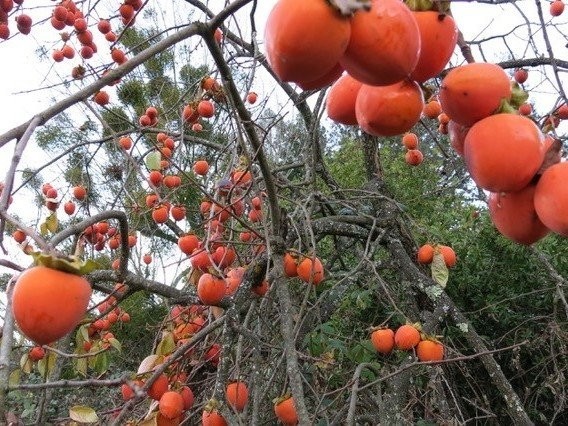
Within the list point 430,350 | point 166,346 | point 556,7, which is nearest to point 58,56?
point 166,346

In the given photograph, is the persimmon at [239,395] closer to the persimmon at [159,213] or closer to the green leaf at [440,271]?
the green leaf at [440,271]

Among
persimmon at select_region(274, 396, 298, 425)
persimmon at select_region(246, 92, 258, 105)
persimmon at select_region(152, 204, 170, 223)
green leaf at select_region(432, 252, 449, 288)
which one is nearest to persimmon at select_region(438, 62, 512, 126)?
persimmon at select_region(274, 396, 298, 425)

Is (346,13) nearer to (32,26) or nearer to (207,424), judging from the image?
(207,424)

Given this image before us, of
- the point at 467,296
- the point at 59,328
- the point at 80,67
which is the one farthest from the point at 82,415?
the point at 467,296

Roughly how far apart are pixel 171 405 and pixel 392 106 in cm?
129

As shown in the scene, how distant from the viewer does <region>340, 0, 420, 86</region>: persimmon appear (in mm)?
509

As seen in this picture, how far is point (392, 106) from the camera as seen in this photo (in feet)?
2.03

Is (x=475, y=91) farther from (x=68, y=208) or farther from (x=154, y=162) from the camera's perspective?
(x=68, y=208)

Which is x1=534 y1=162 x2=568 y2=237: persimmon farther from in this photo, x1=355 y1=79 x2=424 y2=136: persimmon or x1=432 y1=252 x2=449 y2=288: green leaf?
x1=432 y1=252 x2=449 y2=288: green leaf

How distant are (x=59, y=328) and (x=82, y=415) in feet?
2.96

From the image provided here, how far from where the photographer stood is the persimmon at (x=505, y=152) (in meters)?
0.60

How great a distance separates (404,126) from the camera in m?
0.64

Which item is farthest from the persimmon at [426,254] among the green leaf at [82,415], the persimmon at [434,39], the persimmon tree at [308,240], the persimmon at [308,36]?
the persimmon at [308,36]

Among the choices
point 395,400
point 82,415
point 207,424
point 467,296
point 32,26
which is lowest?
point 467,296
